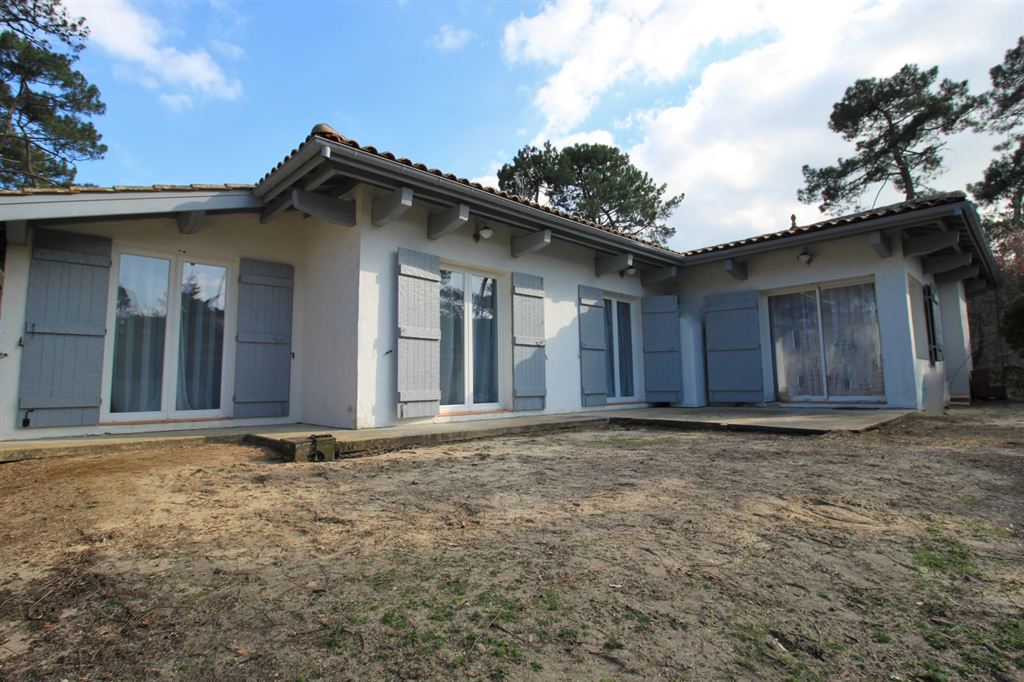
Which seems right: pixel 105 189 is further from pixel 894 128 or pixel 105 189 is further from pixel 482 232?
pixel 894 128

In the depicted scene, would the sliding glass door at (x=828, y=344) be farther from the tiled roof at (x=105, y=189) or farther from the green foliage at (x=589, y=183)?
the green foliage at (x=589, y=183)

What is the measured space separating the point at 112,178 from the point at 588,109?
1057 cm

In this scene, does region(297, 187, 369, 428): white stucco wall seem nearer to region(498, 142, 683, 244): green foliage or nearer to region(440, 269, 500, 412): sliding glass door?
region(440, 269, 500, 412): sliding glass door

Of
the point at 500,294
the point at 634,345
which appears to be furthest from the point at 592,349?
the point at 500,294

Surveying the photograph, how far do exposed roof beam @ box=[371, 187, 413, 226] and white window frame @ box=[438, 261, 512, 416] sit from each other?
3.27 feet

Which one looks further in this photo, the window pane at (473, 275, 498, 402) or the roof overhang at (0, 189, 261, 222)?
the window pane at (473, 275, 498, 402)

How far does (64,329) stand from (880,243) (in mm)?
8955

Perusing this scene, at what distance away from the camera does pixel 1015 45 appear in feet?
41.7

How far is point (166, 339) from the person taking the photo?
4895 mm

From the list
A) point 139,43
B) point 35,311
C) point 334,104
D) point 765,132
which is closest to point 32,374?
point 35,311

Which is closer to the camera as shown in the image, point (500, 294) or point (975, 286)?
point (500, 294)

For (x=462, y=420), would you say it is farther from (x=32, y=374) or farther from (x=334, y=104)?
(x=334, y=104)

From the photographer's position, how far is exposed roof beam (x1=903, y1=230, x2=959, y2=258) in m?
6.18

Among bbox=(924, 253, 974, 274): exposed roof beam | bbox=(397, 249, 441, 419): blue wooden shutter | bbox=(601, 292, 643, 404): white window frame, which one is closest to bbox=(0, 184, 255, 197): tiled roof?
bbox=(397, 249, 441, 419): blue wooden shutter
